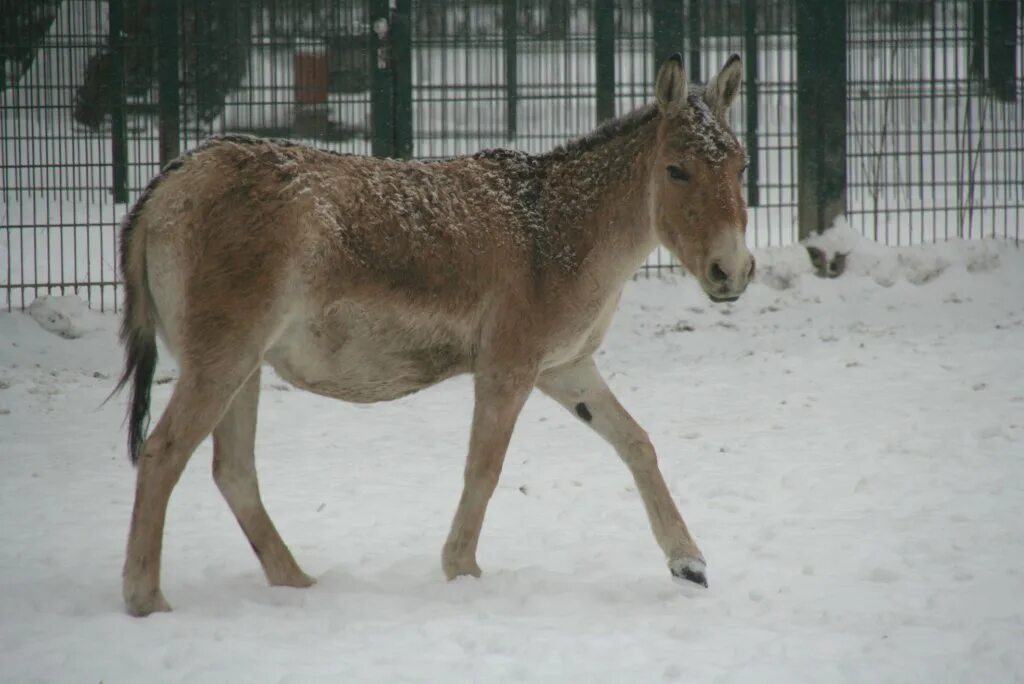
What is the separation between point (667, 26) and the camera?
12.0 metres

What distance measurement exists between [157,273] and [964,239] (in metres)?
9.55

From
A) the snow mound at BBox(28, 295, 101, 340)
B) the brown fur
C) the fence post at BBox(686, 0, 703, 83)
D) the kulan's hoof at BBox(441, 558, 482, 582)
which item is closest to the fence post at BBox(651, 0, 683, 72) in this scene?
the fence post at BBox(686, 0, 703, 83)

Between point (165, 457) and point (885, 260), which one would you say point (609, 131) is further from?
point (885, 260)

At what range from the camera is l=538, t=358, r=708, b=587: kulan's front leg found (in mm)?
5317

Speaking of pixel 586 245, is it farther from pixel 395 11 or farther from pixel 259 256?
pixel 395 11

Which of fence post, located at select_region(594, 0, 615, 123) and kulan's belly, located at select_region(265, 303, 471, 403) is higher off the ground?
fence post, located at select_region(594, 0, 615, 123)

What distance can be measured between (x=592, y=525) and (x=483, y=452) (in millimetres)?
1214

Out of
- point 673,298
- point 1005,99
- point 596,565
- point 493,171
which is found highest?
point 1005,99

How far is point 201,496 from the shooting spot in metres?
6.59

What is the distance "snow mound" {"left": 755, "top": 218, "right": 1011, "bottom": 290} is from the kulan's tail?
7.93 meters

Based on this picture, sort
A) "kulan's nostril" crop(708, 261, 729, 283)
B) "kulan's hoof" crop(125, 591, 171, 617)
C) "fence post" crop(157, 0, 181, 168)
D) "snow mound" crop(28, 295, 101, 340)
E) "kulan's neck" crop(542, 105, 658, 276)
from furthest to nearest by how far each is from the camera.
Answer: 1. "fence post" crop(157, 0, 181, 168)
2. "snow mound" crop(28, 295, 101, 340)
3. "kulan's neck" crop(542, 105, 658, 276)
4. "kulan's nostril" crop(708, 261, 729, 283)
5. "kulan's hoof" crop(125, 591, 171, 617)

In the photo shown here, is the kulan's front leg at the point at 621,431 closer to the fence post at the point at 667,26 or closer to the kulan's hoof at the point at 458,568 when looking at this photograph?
the kulan's hoof at the point at 458,568

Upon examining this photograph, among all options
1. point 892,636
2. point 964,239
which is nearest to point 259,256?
point 892,636

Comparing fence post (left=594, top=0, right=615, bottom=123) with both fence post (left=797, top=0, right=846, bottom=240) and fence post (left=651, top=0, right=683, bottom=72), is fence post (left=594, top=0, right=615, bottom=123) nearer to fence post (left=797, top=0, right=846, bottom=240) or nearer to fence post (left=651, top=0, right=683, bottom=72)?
fence post (left=651, top=0, right=683, bottom=72)
